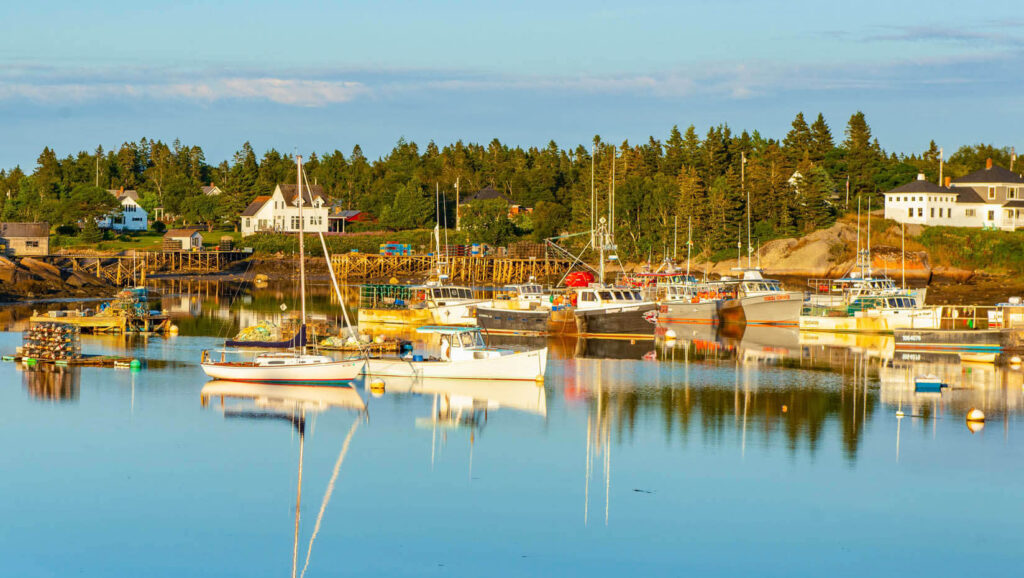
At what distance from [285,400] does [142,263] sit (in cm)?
6592

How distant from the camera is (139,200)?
5940 inches

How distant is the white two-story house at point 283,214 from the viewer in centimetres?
13138

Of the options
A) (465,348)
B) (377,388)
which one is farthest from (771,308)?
(377,388)

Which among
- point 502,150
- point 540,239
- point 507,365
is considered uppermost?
point 502,150

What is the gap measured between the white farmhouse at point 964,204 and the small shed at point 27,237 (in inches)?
3084

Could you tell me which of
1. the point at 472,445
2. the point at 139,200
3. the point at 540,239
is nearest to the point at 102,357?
the point at 472,445

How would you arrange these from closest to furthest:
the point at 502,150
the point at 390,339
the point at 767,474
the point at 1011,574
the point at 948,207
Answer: the point at 1011,574
the point at 767,474
the point at 390,339
the point at 948,207
the point at 502,150

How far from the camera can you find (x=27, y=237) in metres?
110

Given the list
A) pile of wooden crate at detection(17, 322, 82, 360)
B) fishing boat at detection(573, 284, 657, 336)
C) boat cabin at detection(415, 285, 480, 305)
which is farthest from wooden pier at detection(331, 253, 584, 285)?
pile of wooden crate at detection(17, 322, 82, 360)

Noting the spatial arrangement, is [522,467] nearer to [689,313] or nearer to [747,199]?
[689,313]

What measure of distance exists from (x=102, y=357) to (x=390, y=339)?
42.5ft

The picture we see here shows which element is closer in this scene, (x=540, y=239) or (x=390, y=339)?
(x=390, y=339)

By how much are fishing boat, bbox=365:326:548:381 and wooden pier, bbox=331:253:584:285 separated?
191 ft

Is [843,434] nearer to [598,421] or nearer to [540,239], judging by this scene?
[598,421]
